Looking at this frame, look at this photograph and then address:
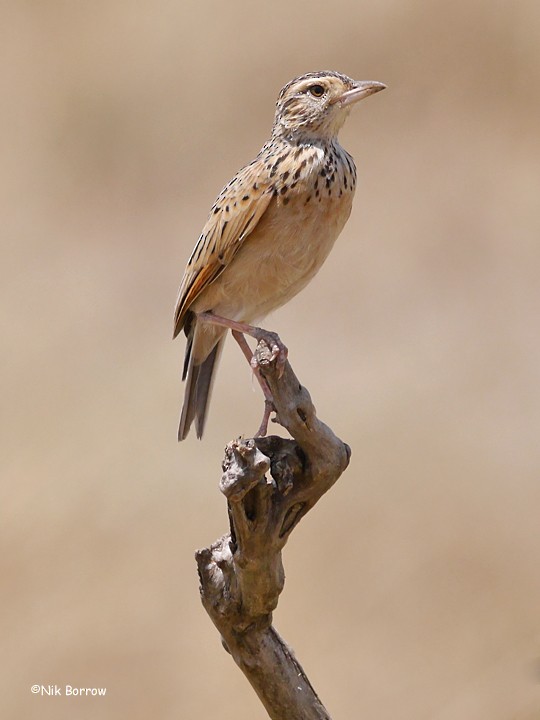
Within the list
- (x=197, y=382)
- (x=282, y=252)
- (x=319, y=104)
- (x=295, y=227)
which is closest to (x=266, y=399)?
(x=282, y=252)

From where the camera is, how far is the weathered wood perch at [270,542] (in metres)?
5.84

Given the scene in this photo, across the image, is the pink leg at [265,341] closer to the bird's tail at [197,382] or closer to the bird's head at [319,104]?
the bird's tail at [197,382]

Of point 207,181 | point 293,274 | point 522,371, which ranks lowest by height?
point 293,274

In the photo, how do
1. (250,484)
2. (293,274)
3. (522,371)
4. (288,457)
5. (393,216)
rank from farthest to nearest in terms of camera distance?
(393,216) < (522,371) < (293,274) < (288,457) < (250,484)

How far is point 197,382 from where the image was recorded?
727 centimetres

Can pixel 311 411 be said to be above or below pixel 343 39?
below

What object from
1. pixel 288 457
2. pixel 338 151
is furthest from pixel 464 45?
pixel 288 457

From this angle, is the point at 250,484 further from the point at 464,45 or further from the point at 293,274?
the point at 464,45

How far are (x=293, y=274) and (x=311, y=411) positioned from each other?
0.90 metres

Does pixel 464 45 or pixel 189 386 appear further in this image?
pixel 464 45

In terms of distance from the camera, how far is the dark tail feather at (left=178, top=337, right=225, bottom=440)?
23.7 ft

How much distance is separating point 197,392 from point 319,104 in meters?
1.72

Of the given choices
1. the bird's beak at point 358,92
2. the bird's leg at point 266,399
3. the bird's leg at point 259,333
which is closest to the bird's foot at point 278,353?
the bird's leg at point 259,333

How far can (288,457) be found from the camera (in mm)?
6023
